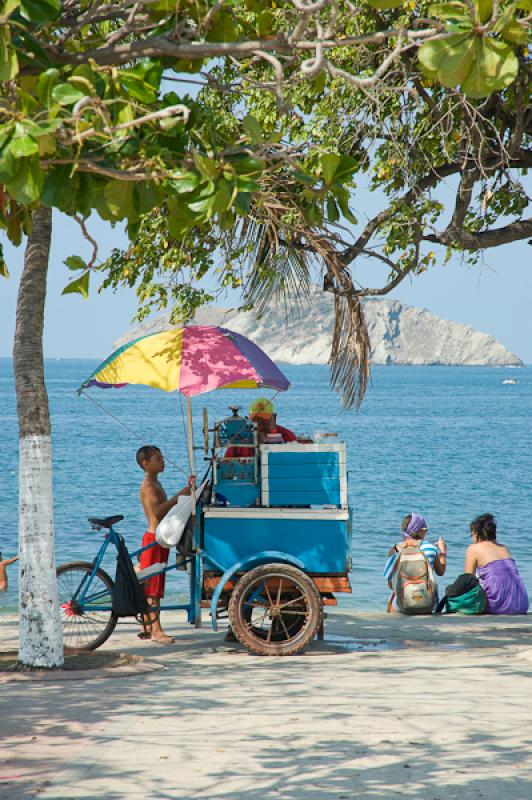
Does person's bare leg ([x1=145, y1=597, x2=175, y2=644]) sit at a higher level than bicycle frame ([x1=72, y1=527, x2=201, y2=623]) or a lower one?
lower

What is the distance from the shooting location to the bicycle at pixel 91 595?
28.0 feet

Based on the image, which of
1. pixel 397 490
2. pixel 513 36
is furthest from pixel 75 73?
pixel 397 490

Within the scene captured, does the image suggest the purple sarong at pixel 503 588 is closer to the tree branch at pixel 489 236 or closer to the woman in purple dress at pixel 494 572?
the woman in purple dress at pixel 494 572

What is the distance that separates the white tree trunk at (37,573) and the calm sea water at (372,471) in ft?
8.60

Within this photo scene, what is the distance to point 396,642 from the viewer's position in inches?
368

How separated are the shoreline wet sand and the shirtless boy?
33 centimetres

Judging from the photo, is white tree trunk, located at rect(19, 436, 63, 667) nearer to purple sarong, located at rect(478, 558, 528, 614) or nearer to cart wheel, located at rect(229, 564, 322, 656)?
cart wheel, located at rect(229, 564, 322, 656)

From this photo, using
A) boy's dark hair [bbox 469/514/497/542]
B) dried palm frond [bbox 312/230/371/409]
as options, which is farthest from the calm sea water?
boy's dark hair [bbox 469/514/497/542]

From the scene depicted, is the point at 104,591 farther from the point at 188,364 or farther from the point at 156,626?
the point at 188,364

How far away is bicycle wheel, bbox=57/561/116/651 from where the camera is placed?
8547mm

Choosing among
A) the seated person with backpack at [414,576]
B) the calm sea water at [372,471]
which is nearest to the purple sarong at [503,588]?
the seated person with backpack at [414,576]

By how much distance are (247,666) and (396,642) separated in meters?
1.78

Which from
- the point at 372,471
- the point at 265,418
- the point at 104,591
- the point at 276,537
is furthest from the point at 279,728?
the point at 372,471

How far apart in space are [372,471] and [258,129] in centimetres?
4023
